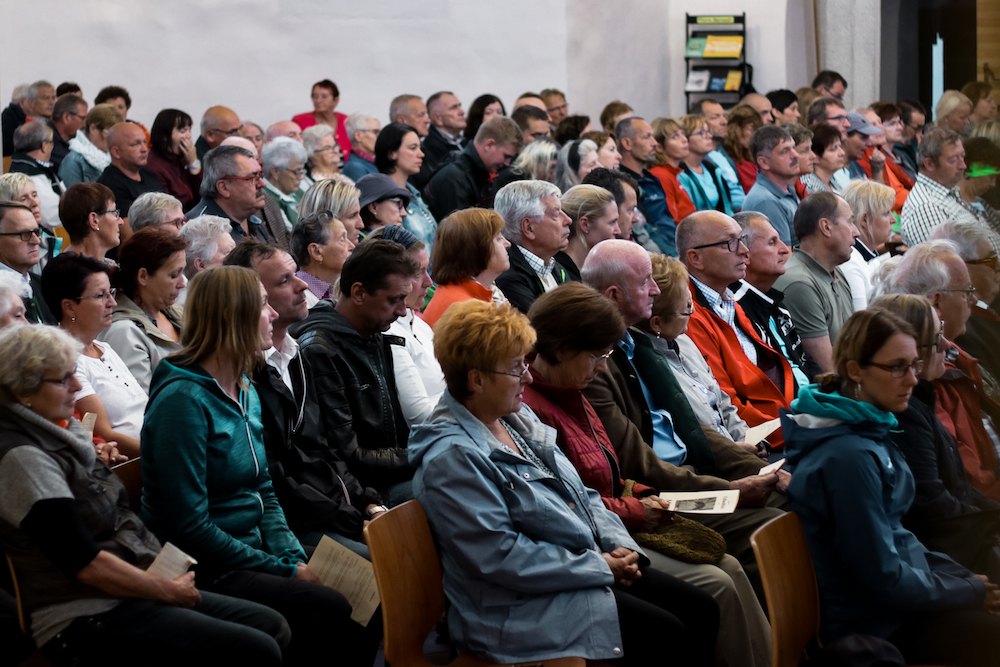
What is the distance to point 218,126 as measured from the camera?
7.16 m

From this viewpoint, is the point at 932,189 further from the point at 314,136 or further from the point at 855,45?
the point at 855,45

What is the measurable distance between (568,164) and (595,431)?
3.59 meters

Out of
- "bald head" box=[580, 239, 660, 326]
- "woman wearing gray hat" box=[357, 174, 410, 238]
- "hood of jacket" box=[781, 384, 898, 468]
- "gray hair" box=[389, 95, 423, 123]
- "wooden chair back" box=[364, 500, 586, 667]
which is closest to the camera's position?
"wooden chair back" box=[364, 500, 586, 667]

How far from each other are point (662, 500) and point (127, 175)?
13.7ft

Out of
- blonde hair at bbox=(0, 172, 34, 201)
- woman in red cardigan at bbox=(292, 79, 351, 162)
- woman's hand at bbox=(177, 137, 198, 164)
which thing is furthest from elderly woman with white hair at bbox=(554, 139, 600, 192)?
woman in red cardigan at bbox=(292, 79, 351, 162)

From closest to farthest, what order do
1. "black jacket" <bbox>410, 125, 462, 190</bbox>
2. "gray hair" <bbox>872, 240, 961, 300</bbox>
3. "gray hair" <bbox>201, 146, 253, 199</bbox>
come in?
"gray hair" <bbox>872, 240, 961, 300</bbox> → "gray hair" <bbox>201, 146, 253, 199</bbox> → "black jacket" <bbox>410, 125, 462, 190</bbox>

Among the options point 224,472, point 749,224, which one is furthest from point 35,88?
point 224,472

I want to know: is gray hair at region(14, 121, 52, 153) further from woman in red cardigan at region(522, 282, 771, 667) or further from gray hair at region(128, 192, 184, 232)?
woman in red cardigan at region(522, 282, 771, 667)

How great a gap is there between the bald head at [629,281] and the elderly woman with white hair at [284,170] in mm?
2986

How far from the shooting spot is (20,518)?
2.10 m

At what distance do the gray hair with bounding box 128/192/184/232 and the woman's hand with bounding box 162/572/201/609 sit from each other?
93.9 inches

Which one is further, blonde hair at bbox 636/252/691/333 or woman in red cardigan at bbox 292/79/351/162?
woman in red cardigan at bbox 292/79/351/162

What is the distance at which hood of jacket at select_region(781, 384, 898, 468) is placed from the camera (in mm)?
2318

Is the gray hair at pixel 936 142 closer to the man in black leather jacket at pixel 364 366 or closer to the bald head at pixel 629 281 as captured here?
the bald head at pixel 629 281
